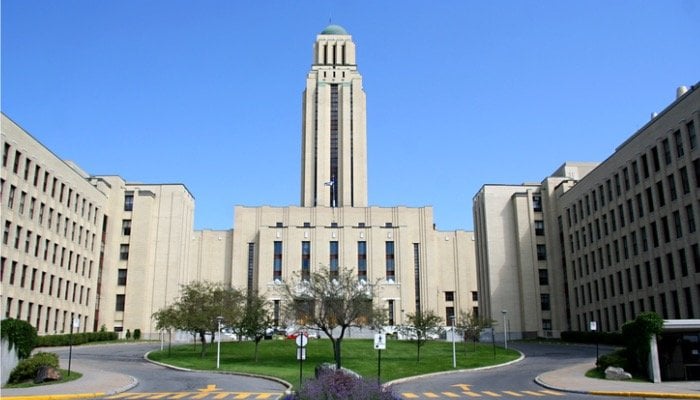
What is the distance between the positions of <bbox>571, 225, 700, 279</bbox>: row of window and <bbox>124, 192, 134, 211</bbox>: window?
5710cm

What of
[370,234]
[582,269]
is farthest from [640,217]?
[370,234]

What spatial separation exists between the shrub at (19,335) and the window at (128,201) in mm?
54178

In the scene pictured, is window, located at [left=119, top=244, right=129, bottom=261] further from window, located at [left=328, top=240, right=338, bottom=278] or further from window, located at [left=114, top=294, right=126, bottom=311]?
window, located at [left=328, top=240, right=338, bottom=278]

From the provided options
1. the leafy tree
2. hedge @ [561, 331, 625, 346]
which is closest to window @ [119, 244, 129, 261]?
hedge @ [561, 331, 625, 346]

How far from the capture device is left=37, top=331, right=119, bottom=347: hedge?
60688 millimetres

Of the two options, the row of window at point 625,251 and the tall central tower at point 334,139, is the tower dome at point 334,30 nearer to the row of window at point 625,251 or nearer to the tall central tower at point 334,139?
the tall central tower at point 334,139

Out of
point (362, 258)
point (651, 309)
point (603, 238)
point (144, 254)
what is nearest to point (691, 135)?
point (651, 309)

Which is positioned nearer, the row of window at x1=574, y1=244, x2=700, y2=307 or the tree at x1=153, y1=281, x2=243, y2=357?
the row of window at x1=574, y1=244, x2=700, y2=307

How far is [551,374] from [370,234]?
6090cm

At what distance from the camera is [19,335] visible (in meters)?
33.4

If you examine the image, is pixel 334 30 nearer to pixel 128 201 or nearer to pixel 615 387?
pixel 128 201

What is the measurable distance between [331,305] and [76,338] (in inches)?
1326

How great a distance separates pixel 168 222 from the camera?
292ft

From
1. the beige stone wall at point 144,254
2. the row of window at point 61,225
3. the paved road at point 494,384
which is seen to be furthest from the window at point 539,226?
the row of window at point 61,225
